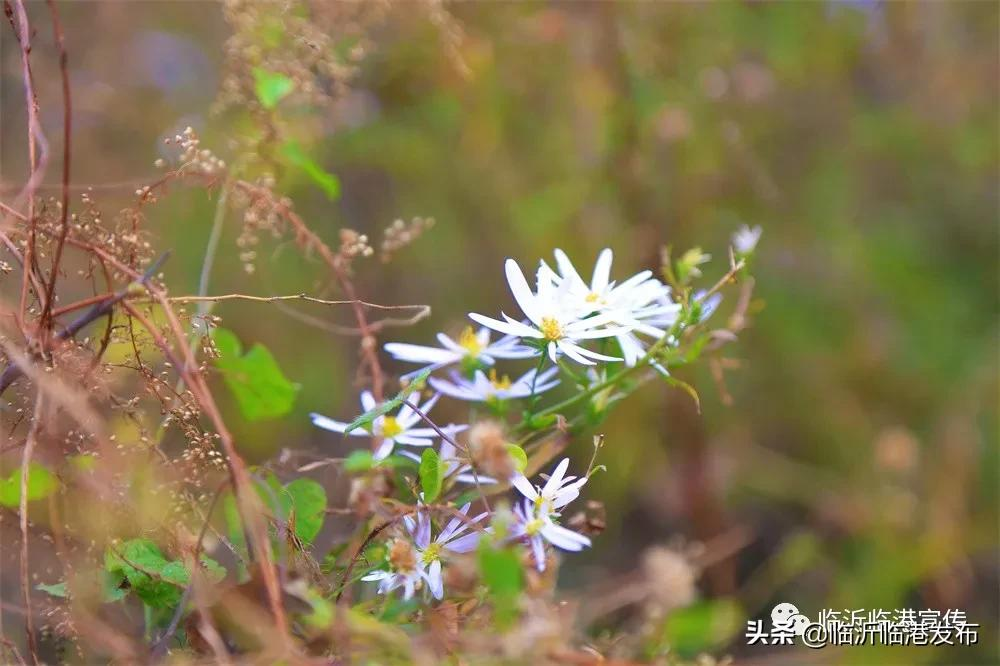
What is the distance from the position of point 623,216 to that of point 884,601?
808 mm

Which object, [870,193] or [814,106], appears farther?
[870,193]

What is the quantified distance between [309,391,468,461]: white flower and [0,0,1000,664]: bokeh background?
848 millimetres

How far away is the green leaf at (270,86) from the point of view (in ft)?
2.36

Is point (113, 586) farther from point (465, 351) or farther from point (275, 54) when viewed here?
point (275, 54)

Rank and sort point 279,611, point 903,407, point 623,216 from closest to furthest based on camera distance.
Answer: point 279,611, point 623,216, point 903,407

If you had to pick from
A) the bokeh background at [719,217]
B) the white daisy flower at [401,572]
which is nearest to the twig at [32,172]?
the white daisy flower at [401,572]

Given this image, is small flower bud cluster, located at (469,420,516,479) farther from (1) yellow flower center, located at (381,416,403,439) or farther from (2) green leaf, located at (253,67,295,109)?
(2) green leaf, located at (253,67,295,109)

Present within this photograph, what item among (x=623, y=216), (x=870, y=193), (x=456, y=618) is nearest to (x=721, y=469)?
(x=623, y=216)

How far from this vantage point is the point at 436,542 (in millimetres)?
496

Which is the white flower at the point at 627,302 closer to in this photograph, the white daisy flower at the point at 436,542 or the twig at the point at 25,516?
the white daisy flower at the point at 436,542

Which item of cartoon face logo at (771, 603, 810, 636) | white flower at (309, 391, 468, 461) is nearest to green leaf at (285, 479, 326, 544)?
white flower at (309, 391, 468, 461)

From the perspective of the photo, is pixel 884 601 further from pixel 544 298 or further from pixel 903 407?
pixel 544 298

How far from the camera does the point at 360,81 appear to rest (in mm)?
1733

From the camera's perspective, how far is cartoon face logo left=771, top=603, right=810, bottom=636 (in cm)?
82
